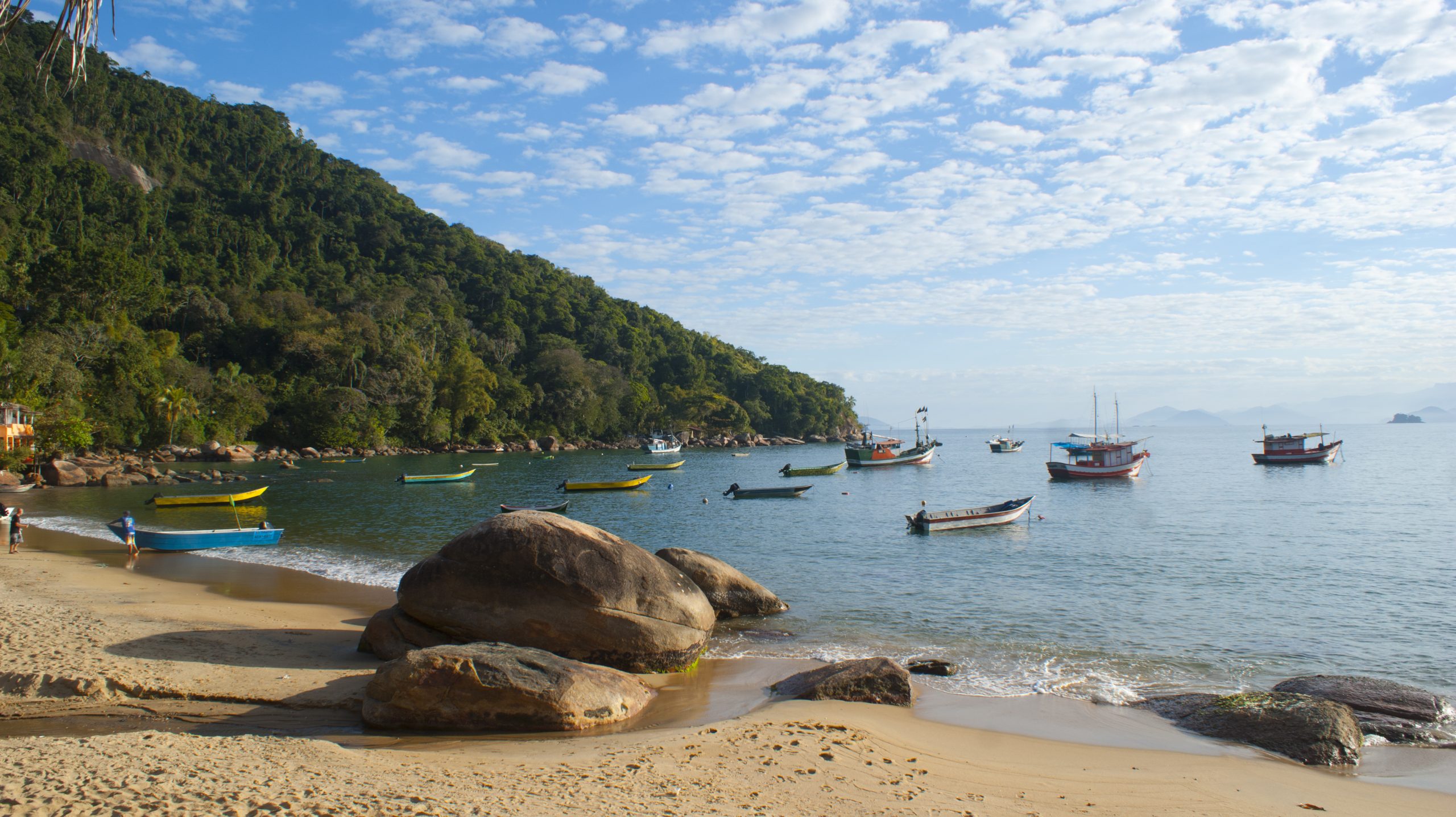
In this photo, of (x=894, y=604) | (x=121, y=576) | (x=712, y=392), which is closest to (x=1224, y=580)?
(x=894, y=604)

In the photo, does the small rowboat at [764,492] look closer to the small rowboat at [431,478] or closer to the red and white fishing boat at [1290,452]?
the small rowboat at [431,478]

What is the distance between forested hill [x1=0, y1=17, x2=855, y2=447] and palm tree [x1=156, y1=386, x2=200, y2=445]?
0.20m

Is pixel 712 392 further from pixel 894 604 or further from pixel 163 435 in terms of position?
pixel 894 604

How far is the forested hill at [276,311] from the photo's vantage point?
70.8 metres

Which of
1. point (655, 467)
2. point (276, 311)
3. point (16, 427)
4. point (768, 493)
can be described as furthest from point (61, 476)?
point (276, 311)

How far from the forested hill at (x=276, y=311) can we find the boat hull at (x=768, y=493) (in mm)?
46448

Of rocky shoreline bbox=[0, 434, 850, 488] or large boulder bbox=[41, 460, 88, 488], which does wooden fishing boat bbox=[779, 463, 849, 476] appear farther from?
large boulder bbox=[41, 460, 88, 488]

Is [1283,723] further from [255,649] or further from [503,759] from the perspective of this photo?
[255,649]

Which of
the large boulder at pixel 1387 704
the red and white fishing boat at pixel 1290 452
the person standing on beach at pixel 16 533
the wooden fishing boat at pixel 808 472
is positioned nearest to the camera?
the large boulder at pixel 1387 704

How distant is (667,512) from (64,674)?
30.1 meters

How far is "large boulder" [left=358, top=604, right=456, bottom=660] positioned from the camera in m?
11.9

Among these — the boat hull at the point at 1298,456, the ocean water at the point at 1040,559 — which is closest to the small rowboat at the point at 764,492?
the ocean water at the point at 1040,559

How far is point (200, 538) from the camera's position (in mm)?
25109

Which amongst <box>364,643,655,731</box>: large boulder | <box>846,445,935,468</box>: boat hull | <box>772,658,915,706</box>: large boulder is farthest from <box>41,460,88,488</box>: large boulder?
<box>846,445,935,468</box>: boat hull
